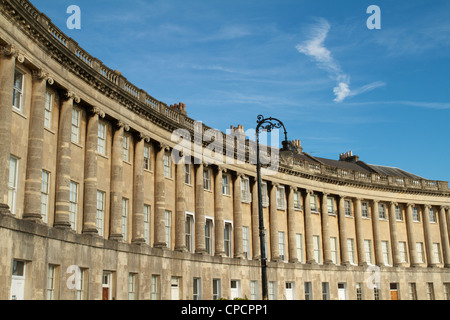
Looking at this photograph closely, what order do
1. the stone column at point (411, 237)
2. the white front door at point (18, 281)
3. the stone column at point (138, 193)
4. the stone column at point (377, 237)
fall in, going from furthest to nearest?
the stone column at point (411, 237), the stone column at point (377, 237), the stone column at point (138, 193), the white front door at point (18, 281)

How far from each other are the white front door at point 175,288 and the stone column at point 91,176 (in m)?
8.66

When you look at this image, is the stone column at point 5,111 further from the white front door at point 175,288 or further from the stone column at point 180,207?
the stone column at point 180,207

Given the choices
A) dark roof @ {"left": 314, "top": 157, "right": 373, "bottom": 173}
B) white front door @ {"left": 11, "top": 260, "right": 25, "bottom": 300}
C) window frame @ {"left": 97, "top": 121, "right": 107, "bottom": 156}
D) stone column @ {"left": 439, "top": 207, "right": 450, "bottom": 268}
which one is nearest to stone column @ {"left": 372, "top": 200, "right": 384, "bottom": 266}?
dark roof @ {"left": 314, "top": 157, "right": 373, "bottom": 173}

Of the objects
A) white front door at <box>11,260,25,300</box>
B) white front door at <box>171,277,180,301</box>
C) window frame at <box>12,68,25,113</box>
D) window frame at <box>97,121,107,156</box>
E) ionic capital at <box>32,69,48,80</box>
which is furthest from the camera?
white front door at <box>171,277,180,301</box>

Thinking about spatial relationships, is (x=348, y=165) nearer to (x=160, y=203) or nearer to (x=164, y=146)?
(x=164, y=146)

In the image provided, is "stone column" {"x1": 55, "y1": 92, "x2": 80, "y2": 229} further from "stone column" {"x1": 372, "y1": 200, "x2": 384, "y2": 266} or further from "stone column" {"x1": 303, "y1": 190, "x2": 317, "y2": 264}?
"stone column" {"x1": 372, "y1": 200, "x2": 384, "y2": 266}

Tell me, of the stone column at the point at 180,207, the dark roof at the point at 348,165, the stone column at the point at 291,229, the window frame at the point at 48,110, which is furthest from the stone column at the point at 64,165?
the dark roof at the point at 348,165

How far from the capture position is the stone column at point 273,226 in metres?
44.8

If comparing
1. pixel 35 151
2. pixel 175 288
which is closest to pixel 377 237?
pixel 175 288

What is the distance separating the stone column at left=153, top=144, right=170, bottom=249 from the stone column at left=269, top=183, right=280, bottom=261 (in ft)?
43.9

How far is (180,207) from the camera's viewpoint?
117 feet

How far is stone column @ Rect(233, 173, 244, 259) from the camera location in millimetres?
41031
